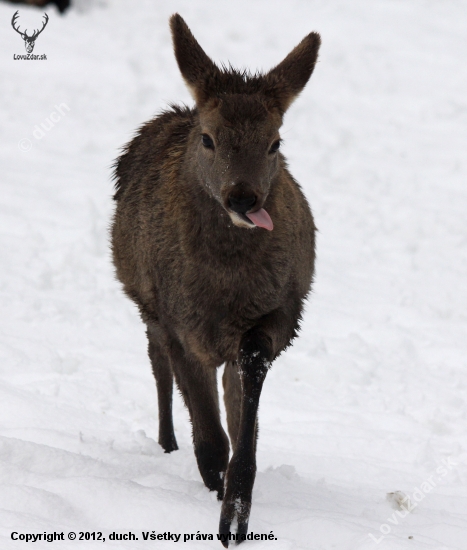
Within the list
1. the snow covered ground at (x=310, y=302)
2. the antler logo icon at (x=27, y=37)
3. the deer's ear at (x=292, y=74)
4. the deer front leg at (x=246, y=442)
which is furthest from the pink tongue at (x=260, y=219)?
the antler logo icon at (x=27, y=37)

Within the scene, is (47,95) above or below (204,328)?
below

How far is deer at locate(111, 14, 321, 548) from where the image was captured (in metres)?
5.19

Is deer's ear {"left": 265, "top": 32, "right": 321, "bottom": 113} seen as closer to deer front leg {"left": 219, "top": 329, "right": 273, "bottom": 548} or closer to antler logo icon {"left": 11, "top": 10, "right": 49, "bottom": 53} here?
deer front leg {"left": 219, "top": 329, "right": 273, "bottom": 548}

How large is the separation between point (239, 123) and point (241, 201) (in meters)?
0.61

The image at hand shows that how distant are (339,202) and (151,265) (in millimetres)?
7772

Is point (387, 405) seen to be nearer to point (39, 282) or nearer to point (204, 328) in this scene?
point (204, 328)

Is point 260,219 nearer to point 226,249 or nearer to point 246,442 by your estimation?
point 226,249

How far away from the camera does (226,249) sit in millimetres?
5609

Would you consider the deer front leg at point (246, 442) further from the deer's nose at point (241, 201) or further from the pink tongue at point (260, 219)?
the deer's nose at point (241, 201)

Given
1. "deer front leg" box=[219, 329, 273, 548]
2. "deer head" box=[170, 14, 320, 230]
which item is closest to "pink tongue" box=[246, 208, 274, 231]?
"deer head" box=[170, 14, 320, 230]

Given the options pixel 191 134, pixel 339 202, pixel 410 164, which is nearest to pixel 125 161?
pixel 191 134

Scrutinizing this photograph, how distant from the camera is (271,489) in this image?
593 cm

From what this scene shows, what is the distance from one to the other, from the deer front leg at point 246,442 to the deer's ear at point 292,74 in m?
1.48

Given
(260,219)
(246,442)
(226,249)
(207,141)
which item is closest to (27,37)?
(207,141)
